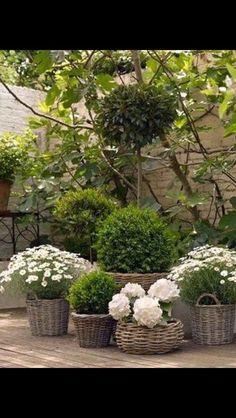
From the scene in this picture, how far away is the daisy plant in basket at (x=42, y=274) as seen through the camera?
4.03 metres

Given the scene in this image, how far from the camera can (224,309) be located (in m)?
3.68

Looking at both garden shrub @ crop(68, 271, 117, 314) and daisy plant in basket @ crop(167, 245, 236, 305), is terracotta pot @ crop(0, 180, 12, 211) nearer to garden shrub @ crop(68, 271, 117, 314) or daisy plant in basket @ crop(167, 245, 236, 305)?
garden shrub @ crop(68, 271, 117, 314)

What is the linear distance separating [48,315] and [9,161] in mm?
2177

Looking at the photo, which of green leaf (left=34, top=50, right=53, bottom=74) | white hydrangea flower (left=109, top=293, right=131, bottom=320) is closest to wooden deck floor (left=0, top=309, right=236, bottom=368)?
white hydrangea flower (left=109, top=293, right=131, bottom=320)

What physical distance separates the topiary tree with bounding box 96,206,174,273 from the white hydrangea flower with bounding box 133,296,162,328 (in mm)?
472

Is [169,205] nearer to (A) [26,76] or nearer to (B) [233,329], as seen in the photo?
(B) [233,329]

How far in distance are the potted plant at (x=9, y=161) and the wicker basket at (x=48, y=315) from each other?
202cm

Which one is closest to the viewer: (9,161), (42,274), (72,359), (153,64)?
(72,359)

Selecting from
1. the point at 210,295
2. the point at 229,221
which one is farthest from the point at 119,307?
the point at 229,221

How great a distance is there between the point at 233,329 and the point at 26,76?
5.35 m

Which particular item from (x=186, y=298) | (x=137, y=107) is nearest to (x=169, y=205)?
(x=137, y=107)

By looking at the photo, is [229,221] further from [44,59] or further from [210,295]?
[44,59]

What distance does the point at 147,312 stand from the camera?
3.37 m
